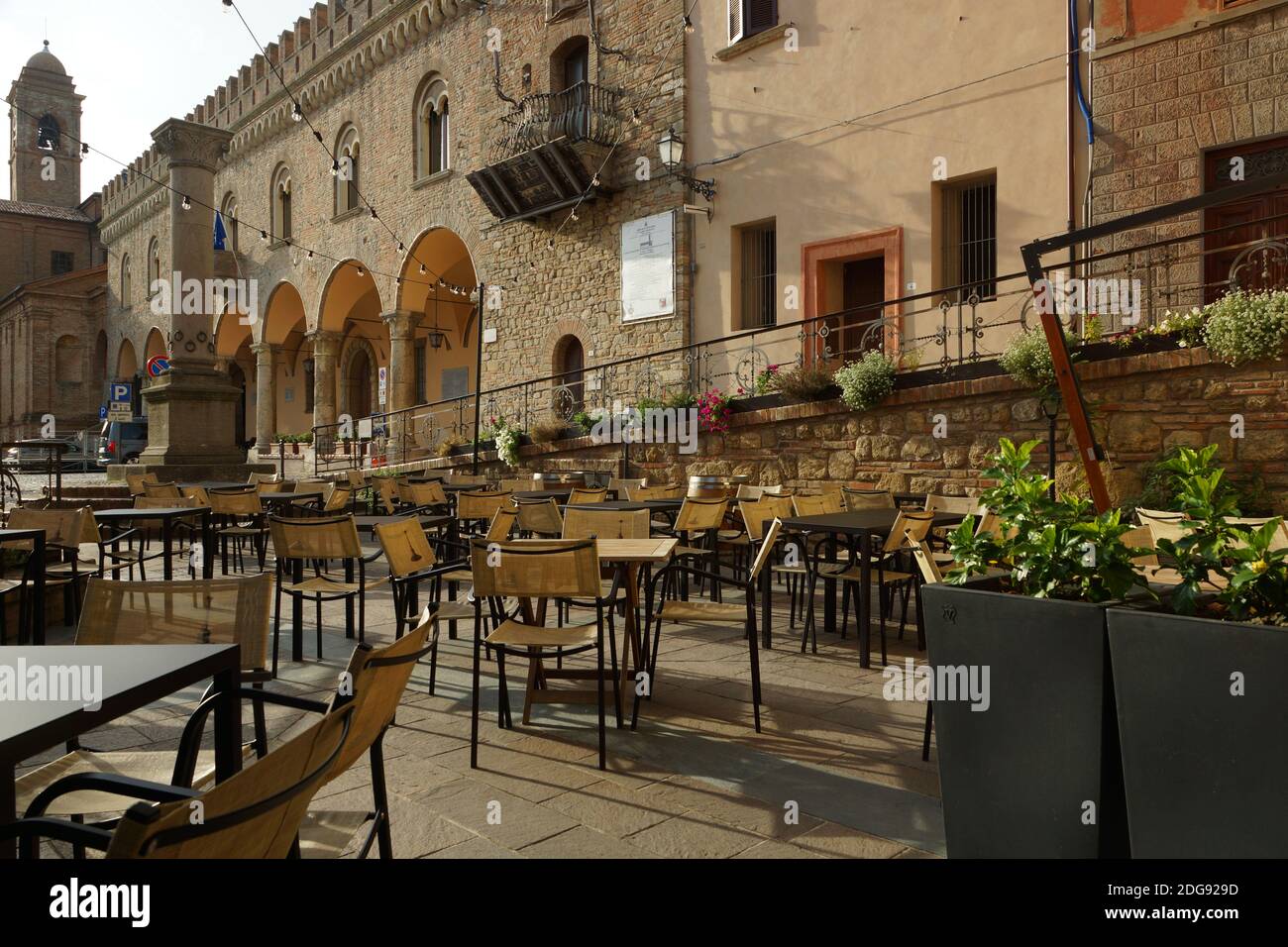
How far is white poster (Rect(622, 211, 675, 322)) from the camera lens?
13539mm

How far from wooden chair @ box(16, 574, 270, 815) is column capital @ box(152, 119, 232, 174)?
10.9 meters

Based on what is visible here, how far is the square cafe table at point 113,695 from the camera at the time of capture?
4.85ft

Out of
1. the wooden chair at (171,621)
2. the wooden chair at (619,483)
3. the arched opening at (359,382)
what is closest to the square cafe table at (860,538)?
the wooden chair at (171,621)

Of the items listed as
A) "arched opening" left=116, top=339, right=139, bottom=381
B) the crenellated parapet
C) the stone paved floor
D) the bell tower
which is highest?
the bell tower

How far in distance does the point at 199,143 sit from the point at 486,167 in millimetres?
5139

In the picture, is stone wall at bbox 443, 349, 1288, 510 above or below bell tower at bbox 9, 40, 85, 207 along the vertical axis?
below

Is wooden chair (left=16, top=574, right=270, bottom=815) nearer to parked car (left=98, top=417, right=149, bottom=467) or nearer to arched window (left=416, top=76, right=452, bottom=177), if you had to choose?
arched window (left=416, top=76, right=452, bottom=177)

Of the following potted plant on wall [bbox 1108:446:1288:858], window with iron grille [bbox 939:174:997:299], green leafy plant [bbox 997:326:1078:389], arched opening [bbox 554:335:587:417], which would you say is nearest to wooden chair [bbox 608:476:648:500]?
arched opening [bbox 554:335:587:417]

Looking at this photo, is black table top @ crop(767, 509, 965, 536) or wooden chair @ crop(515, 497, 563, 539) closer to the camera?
black table top @ crop(767, 509, 965, 536)

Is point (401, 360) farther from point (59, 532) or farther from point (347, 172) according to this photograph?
point (59, 532)

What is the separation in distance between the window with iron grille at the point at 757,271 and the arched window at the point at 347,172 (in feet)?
38.0

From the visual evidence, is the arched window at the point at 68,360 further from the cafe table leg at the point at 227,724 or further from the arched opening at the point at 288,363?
the cafe table leg at the point at 227,724
